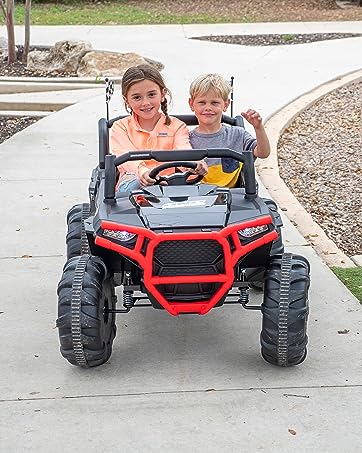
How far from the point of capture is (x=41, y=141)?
8805mm

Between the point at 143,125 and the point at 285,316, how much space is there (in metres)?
1.43

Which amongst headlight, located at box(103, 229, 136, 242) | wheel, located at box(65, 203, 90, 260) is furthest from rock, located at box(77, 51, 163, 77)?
headlight, located at box(103, 229, 136, 242)

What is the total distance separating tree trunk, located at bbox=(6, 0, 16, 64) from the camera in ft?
38.5

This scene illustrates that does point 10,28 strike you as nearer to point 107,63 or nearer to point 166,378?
point 107,63

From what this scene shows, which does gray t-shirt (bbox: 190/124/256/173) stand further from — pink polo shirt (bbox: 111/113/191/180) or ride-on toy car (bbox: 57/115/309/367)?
ride-on toy car (bbox: 57/115/309/367)

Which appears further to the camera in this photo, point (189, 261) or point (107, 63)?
point (107, 63)

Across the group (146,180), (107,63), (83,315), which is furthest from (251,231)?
(107,63)

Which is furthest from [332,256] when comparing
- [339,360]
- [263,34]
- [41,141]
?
[263,34]

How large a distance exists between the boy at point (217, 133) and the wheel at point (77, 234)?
0.75 m

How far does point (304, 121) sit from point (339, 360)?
560 cm

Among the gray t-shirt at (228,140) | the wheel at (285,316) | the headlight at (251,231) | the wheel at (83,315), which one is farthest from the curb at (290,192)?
the wheel at (83,315)

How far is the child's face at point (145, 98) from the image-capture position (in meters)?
4.92

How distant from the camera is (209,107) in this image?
4984 mm

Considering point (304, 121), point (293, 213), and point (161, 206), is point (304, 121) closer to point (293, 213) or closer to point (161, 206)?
point (293, 213)
